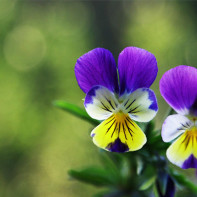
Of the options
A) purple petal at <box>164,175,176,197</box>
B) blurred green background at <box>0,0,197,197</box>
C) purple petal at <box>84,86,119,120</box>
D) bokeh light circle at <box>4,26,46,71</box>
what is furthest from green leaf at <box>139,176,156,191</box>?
bokeh light circle at <box>4,26,46,71</box>

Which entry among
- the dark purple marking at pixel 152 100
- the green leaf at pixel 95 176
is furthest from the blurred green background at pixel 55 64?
the dark purple marking at pixel 152 100

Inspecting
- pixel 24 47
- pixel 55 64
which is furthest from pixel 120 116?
pixel 24 47

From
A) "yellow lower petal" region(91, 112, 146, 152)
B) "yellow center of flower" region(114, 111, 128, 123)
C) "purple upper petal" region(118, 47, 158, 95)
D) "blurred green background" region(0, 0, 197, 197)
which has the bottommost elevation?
"blurred green background" region(0, 0, 197, 197)

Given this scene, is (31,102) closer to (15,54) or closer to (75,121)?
(75,121)

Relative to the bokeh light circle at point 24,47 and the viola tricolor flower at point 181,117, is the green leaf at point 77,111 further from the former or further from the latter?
the bokeh light circle at point 24,47

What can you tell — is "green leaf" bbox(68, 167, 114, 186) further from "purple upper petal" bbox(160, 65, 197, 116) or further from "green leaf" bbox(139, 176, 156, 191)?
"purple upper petal" bbox(160, 65, 197, 116)

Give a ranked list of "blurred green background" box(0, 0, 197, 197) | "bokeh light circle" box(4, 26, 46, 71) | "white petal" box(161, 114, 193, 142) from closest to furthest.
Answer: "white petal" box(161, 114, 193, 142)
"blurred green background" box(0, 0, 197, 197)
"bokeh light circle" box(4, 26, 46, 71)

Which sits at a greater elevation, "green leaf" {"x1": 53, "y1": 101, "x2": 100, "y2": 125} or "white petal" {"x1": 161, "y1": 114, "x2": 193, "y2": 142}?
"white petal" {"x1": 161, "y1": 114, "x2": 193, "y2": 142}

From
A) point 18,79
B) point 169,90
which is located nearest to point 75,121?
point 18,79

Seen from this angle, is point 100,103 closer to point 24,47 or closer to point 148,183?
point 148,183
